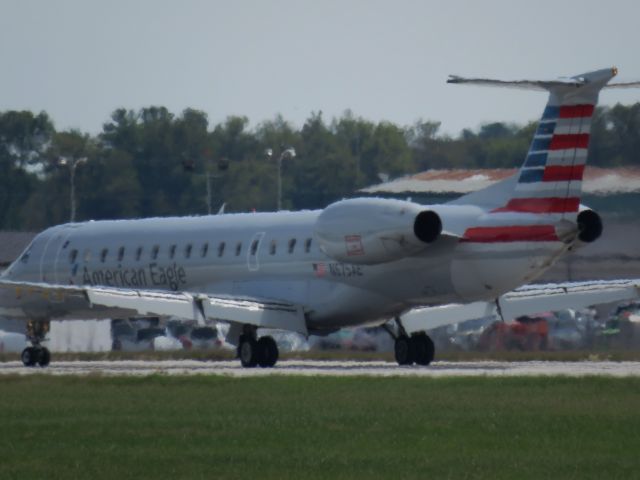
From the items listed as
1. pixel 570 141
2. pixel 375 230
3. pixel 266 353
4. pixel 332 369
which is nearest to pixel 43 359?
pixel 266 353

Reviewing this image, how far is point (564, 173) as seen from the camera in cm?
3250

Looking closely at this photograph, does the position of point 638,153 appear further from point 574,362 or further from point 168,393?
point 168,393

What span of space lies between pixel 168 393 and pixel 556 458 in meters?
10.5

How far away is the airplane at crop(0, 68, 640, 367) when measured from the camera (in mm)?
32625

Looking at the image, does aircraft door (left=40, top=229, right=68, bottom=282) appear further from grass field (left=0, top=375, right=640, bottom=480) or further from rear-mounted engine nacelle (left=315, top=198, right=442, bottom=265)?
grass field (left=0, top=375, right=640, bottom=480)

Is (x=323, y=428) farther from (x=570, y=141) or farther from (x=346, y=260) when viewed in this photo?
(x=346, y=260)

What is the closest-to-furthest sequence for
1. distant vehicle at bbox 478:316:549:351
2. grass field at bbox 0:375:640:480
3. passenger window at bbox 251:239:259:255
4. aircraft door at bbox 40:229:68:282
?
grass field at bbox 0:375:640:480 < passenger window at bbox 251:239:259:255 < aircraft door at bbox 40:229:68:282 < distant vehicle at bbox 478:316:549:351

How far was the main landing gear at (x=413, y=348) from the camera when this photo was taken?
37406mm

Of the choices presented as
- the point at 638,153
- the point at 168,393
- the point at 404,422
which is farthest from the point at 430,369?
the point at 638,153

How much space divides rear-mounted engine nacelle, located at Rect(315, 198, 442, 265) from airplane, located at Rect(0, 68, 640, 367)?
29 millimetres

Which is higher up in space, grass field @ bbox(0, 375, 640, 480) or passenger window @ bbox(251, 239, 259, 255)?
passenger window @ bbox(251, 239, 259, 255)

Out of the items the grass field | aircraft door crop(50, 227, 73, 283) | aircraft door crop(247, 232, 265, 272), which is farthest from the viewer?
aircraft door crop(50, 227, 73, 283)

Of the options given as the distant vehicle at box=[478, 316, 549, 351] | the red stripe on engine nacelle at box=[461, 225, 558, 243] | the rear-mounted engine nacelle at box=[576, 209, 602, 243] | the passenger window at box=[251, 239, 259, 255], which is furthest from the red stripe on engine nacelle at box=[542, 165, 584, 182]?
the distant vehicle at box=[478, 316, 549, 351]

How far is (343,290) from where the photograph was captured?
36.6m
